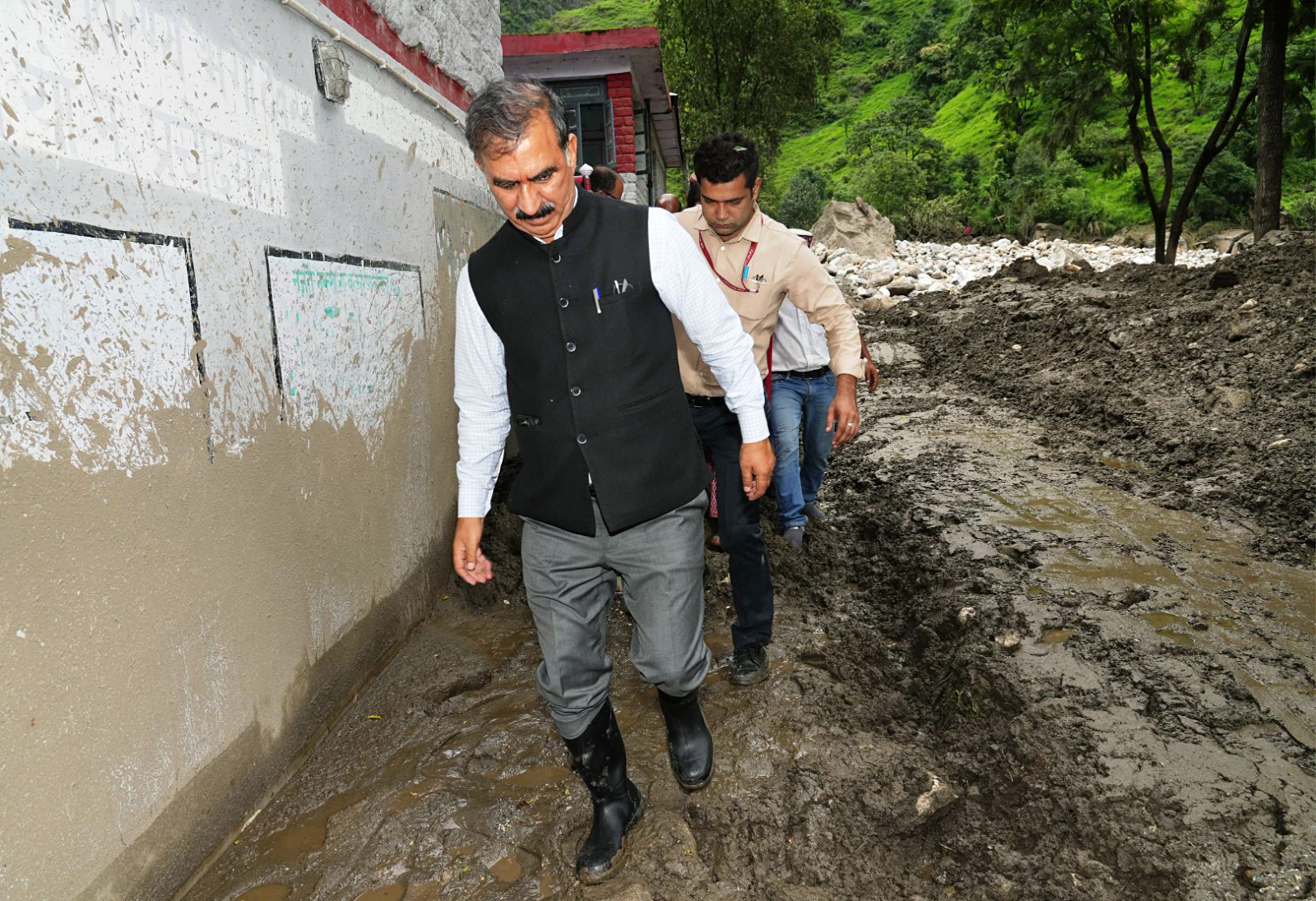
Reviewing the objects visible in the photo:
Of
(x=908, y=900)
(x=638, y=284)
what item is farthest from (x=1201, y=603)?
(x=638, y=284)

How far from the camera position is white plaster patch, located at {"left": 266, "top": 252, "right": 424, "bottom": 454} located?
2701 millimetres

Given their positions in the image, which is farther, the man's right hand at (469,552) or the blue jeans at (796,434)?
the blue jeans at (796,434)

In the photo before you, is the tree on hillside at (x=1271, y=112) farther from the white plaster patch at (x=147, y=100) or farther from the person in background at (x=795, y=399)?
the white plaster patch at (x=147, y=100)

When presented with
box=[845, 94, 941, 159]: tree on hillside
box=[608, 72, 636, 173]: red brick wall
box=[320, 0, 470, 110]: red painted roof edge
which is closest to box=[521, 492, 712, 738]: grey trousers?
box=[320, 0, 470, 110]: red painted roof edge

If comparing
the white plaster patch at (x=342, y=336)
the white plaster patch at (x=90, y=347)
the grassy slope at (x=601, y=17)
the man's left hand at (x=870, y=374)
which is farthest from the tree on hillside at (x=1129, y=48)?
the grassy slope at (x=601, y=17)

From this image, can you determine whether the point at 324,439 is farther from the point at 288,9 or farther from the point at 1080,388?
the point at 1080,388

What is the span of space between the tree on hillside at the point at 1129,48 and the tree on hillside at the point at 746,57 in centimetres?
1095

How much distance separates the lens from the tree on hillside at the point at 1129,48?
13164mm

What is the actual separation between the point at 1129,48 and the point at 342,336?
15075 millimetres

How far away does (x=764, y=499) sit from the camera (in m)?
4.90

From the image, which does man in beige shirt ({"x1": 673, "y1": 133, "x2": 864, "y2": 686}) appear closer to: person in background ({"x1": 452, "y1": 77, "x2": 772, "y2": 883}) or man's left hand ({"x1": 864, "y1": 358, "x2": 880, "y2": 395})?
man's left hand ({"x1": 864, "y1": 358, "x2": 880, "y2": 395})

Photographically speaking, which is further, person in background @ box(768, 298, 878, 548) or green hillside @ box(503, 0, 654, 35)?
green hillside @ box(503, 0, 654, 35)

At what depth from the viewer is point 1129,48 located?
13.6 meters

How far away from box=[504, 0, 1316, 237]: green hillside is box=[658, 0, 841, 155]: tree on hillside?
6.64 ft
